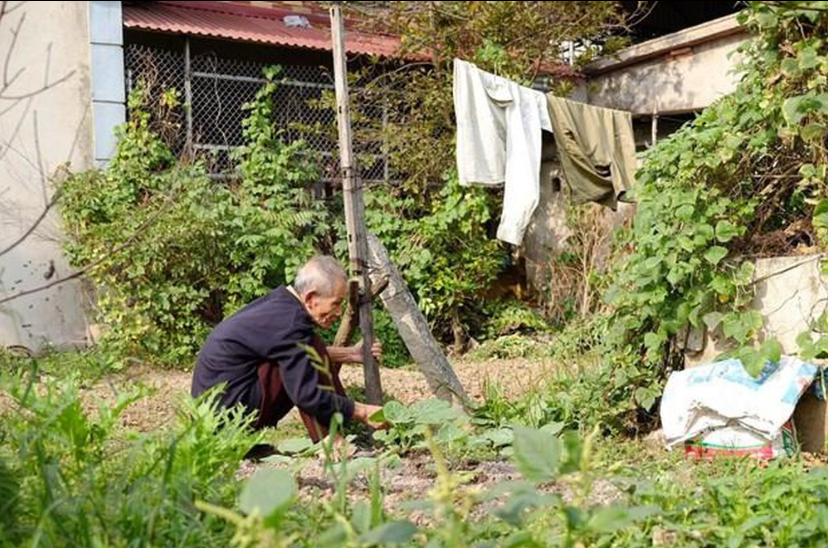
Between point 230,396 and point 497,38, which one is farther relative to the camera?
point 497,38

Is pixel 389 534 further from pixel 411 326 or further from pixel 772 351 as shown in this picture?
pixel 411 326

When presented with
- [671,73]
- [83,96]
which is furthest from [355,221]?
[671,73]

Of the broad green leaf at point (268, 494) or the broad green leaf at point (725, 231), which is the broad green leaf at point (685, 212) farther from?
the broad green leaf at point (268, 494)

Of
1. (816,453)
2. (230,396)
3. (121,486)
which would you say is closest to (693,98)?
(816,453)

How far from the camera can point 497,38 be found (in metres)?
9.31

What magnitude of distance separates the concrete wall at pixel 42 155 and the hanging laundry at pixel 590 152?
178 inches

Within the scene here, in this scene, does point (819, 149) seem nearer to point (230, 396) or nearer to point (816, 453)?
point (816, 453)

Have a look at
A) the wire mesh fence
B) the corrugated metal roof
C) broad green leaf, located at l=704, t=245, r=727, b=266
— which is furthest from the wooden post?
the corrugated metal roof

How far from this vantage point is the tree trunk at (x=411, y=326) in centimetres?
494

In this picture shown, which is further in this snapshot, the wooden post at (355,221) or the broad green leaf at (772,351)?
the wooden post at (355,221)

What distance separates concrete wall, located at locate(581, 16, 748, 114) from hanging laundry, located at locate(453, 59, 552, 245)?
2.77m

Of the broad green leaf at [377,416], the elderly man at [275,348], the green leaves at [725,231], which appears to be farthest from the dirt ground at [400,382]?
the broad green leaf at [377,416]

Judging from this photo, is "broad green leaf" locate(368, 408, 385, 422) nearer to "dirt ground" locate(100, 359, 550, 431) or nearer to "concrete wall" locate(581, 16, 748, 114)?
"dirt ground" locate(100, 359, 550, 431)

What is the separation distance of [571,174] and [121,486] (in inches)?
274
